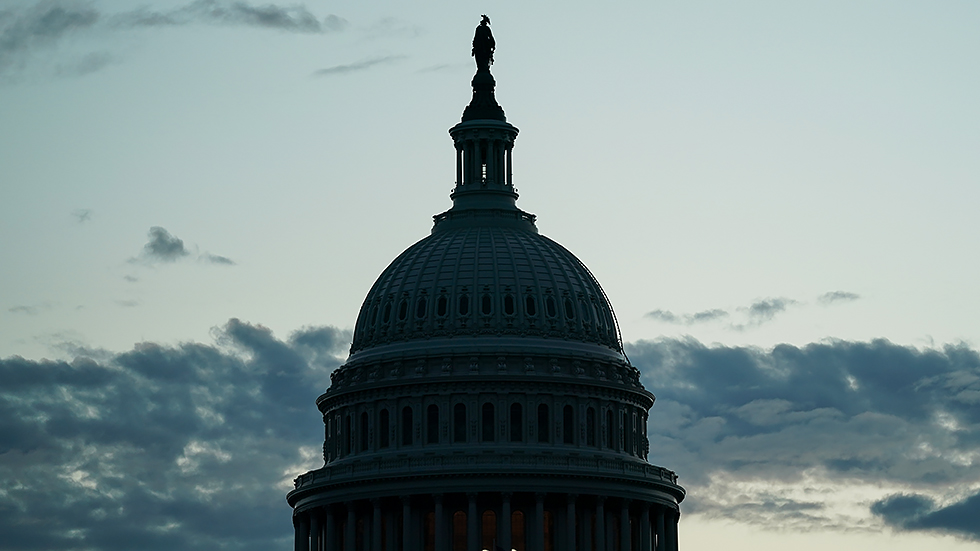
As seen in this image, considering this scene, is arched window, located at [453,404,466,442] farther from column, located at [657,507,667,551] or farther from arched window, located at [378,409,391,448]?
column, located at [657,507,667,551]

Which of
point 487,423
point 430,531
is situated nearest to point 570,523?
point 487,423

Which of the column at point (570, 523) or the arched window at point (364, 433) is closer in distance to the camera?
the column at point (570, 523)

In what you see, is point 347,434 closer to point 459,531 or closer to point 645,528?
point 459,531

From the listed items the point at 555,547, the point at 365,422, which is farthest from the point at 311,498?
the point at 555,547

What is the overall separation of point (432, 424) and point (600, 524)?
1358 centimetres

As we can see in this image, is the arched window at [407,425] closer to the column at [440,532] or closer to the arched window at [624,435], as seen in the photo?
the column at [440,532]

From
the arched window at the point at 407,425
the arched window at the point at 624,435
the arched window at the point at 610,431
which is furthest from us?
the arched window at the point at 624,435

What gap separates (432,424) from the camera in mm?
192000

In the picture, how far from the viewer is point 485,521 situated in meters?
188

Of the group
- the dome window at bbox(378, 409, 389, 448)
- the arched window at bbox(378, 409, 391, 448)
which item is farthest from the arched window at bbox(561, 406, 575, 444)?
the dome window at bbox(378, 409, 389, 448)

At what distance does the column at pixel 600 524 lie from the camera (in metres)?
188

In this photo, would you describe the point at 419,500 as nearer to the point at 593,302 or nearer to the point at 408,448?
the point at 408,448

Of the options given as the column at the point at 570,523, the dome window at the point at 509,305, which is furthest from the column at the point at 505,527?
the dome window at the point at 509,305

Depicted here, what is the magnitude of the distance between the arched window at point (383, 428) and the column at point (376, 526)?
495 centimetres
